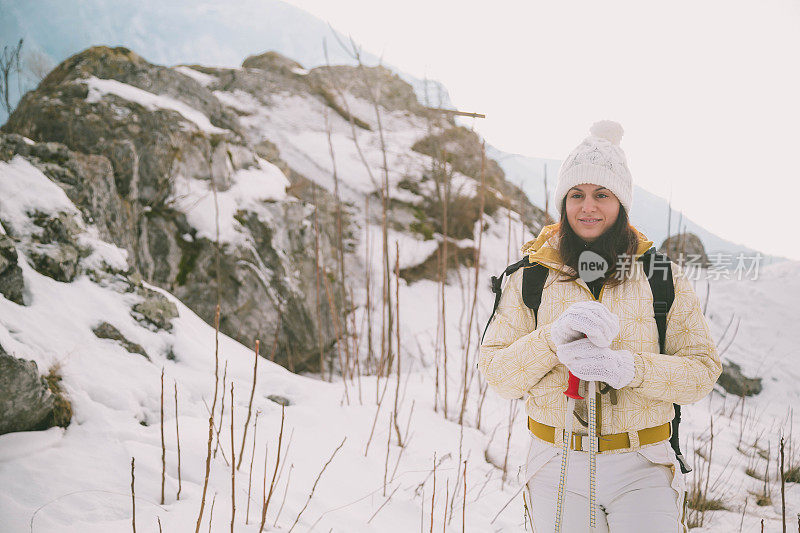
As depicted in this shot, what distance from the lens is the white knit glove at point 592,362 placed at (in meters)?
0.83

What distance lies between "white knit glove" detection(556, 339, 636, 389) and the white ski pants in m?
0.22

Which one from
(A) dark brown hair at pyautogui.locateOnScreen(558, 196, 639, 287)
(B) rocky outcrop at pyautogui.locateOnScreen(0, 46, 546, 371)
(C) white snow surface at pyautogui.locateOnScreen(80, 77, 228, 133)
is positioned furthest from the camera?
(C) white snow surface at pyautogui.locateOnScreen(80, 77, 228, 133)

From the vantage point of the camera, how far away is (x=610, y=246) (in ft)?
3.54

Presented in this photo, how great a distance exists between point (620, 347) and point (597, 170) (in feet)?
1.47

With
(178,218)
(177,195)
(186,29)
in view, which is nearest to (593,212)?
(178,218)

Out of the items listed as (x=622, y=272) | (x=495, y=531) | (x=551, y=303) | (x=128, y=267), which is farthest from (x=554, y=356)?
(x=128, y=267)

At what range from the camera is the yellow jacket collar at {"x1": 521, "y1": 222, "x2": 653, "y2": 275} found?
107cm

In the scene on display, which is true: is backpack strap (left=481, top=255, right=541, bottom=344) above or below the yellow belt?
above

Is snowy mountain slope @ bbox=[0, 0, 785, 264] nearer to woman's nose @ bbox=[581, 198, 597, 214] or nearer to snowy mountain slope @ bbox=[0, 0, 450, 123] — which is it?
snowy mountain slope @ bbox=[0, 0, 450, 123]

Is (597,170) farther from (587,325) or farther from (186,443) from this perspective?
(186,443)

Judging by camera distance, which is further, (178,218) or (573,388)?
(178,218)

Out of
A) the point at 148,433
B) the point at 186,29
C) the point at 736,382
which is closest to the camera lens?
the point at 148,433

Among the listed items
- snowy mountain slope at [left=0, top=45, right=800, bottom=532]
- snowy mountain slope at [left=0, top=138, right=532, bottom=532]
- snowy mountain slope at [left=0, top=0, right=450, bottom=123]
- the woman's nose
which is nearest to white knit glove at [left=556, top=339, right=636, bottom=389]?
the woman's nose

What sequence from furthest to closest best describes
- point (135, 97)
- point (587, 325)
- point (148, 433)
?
point (135, 97) → point (148, 433) → point (587, 325)
